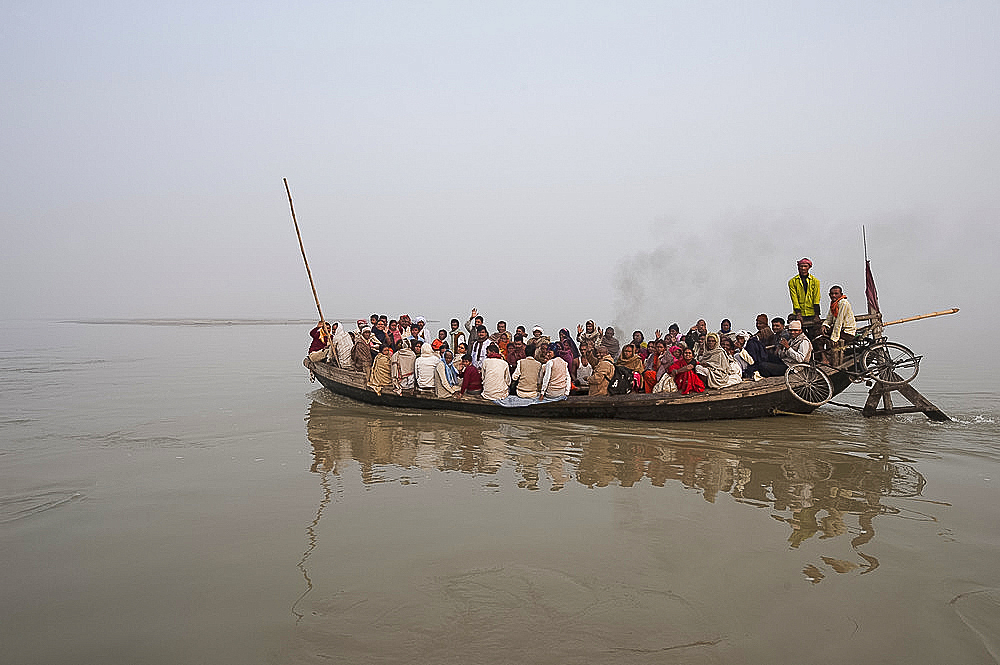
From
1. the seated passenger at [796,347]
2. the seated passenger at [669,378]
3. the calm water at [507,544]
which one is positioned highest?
the seated passenger at [796,347]

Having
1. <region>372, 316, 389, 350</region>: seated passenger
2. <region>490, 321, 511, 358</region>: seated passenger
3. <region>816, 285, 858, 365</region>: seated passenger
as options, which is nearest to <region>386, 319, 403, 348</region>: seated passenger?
<region>372, 316, 389, 350</region>: seated passenger

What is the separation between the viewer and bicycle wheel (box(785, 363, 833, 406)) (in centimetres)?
912

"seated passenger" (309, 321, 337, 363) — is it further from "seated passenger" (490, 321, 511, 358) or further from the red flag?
the red flag

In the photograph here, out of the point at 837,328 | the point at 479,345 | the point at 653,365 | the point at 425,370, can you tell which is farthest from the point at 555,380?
the point at 837,328

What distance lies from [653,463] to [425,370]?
15.9ft

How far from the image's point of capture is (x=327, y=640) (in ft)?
12.0

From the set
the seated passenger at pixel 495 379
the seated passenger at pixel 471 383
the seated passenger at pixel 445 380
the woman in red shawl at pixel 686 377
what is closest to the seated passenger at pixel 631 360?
the woman in red shawl at pixel 686 377

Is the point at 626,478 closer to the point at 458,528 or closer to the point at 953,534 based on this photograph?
the point at 458,528

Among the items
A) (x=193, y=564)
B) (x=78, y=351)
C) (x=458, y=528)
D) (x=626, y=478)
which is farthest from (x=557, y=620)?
(x=78, y=351)

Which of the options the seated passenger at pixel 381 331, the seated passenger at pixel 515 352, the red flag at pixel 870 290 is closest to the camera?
the red flag at pixel 870 290

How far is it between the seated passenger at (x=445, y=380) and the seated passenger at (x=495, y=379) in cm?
75

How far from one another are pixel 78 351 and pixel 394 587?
2893 cm

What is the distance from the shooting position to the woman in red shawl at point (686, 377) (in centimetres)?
967

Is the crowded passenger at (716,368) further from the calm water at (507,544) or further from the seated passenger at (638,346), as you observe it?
the seated passenger at (638,346)
